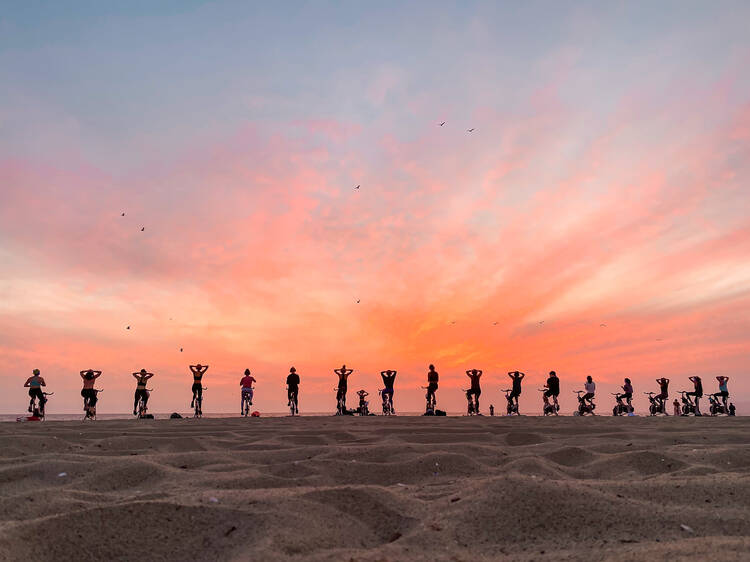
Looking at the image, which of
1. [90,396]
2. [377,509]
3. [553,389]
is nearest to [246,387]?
[90,396]

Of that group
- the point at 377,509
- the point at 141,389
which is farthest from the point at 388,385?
the point at 377,509

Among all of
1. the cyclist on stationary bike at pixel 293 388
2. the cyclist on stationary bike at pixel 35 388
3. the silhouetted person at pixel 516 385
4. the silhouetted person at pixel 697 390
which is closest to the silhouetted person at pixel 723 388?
the silhouetted person at pixel 697 390

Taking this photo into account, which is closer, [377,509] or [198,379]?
[377,509]

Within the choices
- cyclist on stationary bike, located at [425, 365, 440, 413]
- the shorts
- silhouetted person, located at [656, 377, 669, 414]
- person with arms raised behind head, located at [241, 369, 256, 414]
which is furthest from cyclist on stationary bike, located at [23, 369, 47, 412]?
silhouetted person, located at [656, 377, 669, 414]

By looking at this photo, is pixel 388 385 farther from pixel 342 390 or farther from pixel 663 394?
pixel 663 394

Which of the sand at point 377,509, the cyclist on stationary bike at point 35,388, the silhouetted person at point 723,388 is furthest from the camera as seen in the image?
the silhouetted person at point 723,388

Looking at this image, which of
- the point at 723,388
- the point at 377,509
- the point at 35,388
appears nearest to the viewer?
the point at 377,509

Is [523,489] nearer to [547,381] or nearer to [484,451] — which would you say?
[484,451]

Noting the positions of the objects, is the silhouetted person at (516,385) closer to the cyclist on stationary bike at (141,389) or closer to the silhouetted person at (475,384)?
the silhouetted person at (475,384)

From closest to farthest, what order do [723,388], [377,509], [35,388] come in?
1. [377,509]
2. [35,388]
3. [723,388]

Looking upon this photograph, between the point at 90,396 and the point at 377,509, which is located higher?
the point at 90,396

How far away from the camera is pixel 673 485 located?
3.42 meters

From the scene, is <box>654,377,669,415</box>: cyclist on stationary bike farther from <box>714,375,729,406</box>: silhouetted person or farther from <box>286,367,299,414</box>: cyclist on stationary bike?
<box>286,367,299,414</box>: cyclist on stationary bike

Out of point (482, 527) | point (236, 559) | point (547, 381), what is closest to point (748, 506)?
point (482, 527)
